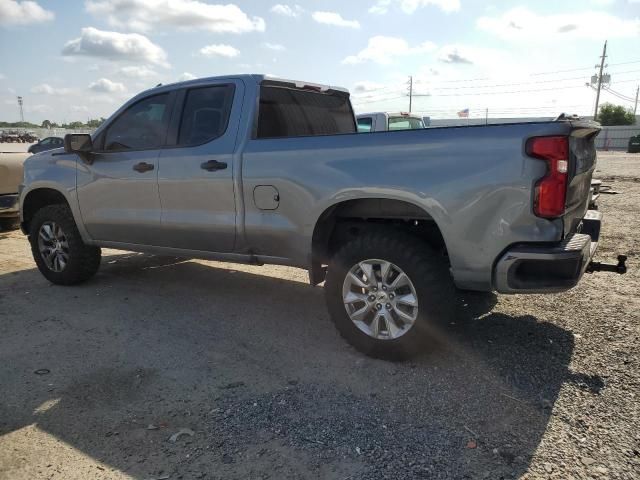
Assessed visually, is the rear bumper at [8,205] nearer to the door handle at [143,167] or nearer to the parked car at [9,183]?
the parked car at [9,183]

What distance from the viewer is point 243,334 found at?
4.27 m

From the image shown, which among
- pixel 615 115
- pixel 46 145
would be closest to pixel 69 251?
pixel 46 145

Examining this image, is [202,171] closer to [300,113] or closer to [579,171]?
[300,113]

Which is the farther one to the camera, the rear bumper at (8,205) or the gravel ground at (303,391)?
the rear bumper at (8,205)

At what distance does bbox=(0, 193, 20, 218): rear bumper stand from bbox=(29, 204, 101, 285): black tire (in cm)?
306

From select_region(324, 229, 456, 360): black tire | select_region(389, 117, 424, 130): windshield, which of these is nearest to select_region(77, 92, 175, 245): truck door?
select_region(324, 229, 456, 360): black tire

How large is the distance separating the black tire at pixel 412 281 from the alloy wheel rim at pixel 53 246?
10.8 feet

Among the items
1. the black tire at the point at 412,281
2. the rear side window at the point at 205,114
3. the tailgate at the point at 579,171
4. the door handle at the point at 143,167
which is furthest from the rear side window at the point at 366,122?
the black tire at the point at 412,281

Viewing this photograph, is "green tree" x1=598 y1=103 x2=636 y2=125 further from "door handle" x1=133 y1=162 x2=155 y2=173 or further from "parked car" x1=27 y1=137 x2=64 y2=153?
"door handle" x1=133 y1=162 x2=155 y2=173

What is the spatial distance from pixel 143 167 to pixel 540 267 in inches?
136

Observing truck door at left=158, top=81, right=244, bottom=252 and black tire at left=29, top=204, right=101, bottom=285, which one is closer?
truck door at left=158, top=81, right=244, bottom=252

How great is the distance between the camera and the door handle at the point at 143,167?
466 cm

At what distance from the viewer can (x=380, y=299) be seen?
361 centimetres

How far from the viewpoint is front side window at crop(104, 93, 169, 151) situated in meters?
4.78
